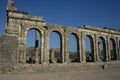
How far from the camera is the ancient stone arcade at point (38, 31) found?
12.8 meters

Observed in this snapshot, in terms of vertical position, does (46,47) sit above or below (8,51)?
above

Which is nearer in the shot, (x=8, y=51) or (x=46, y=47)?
(x=8, y=51)

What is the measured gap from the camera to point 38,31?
1666cm

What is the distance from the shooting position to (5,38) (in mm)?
12727

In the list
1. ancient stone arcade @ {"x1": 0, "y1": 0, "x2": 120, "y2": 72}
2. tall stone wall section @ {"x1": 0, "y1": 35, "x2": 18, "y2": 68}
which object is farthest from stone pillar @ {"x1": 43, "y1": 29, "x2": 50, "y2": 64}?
tall stone wall section @ {"x1": 0, "y1": 35, "x2": 18, "y2": 68}

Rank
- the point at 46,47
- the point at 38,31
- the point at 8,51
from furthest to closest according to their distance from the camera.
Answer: the point at 38,31 → the point at 46,47 → the point at 8,51

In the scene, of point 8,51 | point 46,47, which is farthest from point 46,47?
point 8,51

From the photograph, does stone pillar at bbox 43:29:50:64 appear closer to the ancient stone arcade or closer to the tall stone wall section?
the ancient stone arcade

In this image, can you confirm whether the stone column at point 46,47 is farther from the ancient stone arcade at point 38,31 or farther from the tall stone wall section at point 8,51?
the tall stone wall section at point 8,51

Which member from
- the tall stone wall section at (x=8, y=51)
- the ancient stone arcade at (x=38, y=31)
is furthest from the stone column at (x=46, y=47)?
the tall stone wall section at (x=8, y=51)

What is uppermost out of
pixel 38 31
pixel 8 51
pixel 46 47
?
pixel 38 31

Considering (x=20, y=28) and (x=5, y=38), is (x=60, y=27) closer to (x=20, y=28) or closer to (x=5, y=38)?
(x=20, y=28)

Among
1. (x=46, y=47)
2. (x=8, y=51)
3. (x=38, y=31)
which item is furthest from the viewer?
(x=38, y=31)

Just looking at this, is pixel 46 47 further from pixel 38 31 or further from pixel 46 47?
pixel 38 31
